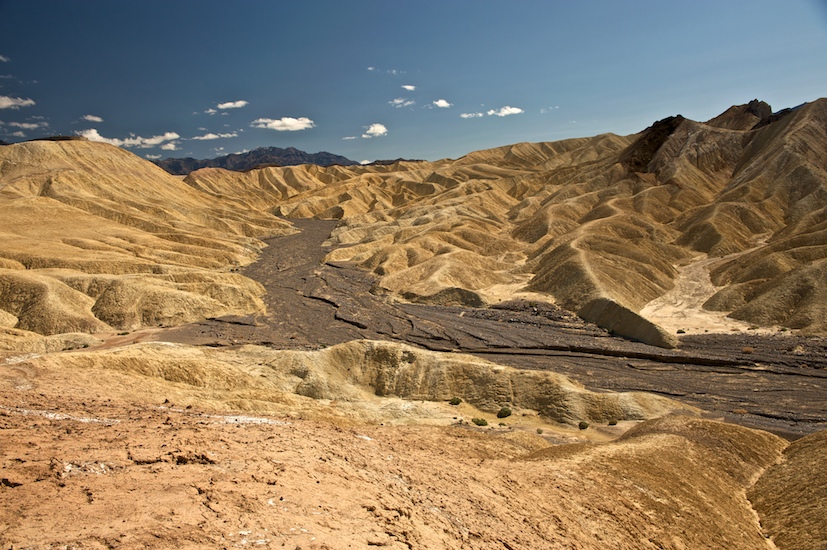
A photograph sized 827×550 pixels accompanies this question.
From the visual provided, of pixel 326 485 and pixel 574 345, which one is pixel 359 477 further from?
pixel 574 345

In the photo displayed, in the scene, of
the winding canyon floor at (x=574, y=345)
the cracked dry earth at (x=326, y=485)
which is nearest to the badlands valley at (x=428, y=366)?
the cracked dry earth at (x=326, y=485)

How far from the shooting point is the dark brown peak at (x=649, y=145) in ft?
397

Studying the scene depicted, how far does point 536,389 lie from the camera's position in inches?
1277

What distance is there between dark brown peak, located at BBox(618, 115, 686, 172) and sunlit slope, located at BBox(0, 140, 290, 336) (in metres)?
92.7

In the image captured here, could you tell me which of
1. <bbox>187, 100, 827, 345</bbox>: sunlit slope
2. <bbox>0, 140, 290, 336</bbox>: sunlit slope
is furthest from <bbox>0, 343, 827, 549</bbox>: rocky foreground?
<bbox>187, 100, 827, 345</bbox>: sunlit slope

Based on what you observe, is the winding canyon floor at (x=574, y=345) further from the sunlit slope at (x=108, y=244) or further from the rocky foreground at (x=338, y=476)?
the rocky foreground at (x=338, y=476)

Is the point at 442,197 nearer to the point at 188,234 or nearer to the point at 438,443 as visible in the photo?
the point at 188,234

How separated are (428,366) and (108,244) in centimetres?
5765

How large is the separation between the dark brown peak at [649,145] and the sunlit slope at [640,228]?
15.6 inches

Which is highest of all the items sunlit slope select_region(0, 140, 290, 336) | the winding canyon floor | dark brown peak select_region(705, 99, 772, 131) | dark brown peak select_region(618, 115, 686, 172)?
dark brown peak select_region(705, 99, 772, 131)

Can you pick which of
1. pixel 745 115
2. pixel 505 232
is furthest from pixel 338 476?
pixel 745 115

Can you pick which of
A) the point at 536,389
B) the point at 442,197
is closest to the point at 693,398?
the point at 536,389

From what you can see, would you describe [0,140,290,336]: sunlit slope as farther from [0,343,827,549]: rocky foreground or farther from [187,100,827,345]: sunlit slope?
[0,343,827,549]: rocky foreground

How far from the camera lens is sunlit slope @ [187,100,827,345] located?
54.4 metres
